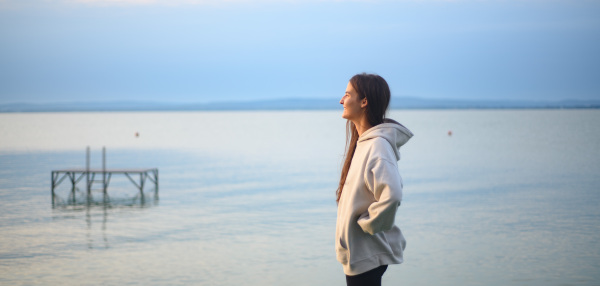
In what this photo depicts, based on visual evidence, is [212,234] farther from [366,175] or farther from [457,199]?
[366,175]

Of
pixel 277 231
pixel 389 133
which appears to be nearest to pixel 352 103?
pixel 389 133

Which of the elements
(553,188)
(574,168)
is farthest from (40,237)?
(574,168)

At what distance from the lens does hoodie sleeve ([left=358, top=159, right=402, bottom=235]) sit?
3174 mm

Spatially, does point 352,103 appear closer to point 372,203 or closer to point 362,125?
point 362,125

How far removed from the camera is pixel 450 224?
17031mm

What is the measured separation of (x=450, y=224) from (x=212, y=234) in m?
6.28

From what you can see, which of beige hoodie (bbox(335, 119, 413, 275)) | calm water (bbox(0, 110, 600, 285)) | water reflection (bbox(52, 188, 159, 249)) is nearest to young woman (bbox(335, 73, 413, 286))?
beige hoodie (bbox(335, 119, 413, 275))

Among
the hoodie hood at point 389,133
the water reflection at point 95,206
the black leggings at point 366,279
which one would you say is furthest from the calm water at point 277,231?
the hoodie hood at point 389,133

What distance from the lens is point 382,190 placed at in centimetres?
321

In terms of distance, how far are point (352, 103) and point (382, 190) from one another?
1.74 feet

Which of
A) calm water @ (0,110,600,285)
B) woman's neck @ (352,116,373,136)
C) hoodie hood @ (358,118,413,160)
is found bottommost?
calm water @ (0,110,600,285)

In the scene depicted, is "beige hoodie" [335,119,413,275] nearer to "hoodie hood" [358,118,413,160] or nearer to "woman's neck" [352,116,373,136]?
"hoodie hood" [358,118,413,160]

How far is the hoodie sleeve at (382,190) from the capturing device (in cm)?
317

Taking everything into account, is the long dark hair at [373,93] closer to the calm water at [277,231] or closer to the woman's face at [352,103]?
the woman's face at [352,103]
